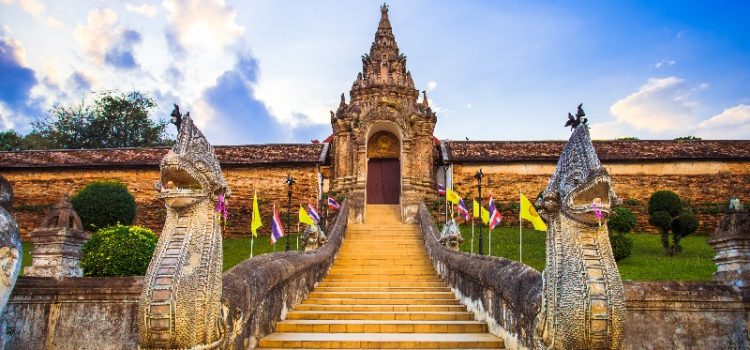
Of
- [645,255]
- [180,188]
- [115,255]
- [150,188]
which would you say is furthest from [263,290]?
[150,188]

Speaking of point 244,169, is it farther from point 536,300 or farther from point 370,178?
point 536,300

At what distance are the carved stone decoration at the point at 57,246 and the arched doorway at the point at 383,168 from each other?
53.2 feet

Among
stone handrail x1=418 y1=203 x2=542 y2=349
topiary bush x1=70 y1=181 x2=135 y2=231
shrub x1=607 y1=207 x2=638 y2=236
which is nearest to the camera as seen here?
stone handrail x1=418 y1=203 x2=542 y2=349

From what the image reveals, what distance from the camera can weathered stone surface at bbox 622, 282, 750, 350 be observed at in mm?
7445

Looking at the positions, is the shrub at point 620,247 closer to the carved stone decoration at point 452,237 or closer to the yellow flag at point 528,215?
the yellow flag at point 528,215

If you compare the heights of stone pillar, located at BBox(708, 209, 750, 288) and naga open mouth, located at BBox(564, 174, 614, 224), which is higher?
naga open mouth, located at BBox(564, 174, 614, 224)

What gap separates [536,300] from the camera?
192 inches

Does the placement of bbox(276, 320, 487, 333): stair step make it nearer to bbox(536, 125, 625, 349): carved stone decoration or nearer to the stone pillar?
bbox(536, 125, 625, 349): carved stone decoration

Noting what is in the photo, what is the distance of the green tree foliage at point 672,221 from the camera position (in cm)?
1689

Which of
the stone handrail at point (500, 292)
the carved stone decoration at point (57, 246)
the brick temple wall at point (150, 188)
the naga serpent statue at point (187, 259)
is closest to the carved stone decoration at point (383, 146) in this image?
the brick temple wall at point (150, 188)

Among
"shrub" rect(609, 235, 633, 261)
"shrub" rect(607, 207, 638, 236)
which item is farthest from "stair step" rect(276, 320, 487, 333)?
"shrub" rect(607, 207, 638, 236)

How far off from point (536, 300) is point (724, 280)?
193 inches

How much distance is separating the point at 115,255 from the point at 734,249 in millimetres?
9733

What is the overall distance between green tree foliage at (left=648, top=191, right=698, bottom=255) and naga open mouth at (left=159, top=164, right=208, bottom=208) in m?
16.3
